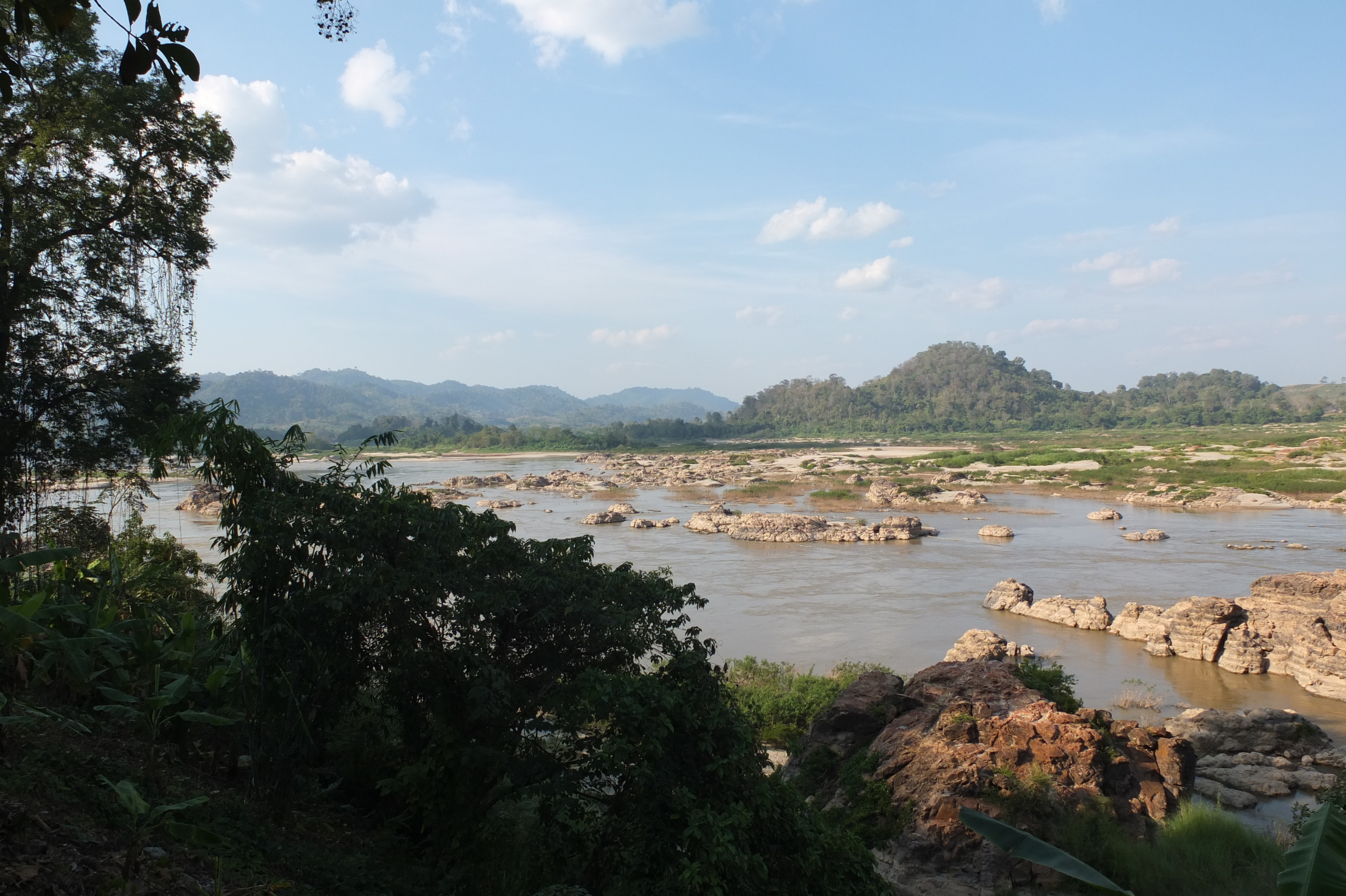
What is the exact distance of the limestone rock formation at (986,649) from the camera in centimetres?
1367

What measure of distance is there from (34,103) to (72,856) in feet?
24.3

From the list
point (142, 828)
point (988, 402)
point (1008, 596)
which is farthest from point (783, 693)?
point (988, 402)

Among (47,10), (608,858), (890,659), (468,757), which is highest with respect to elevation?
(47,10)

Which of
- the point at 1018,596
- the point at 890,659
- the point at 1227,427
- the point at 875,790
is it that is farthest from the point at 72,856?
the point at 1227,427

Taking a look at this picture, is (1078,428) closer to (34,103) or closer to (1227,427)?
(1227,427)

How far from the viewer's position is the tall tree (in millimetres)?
7605

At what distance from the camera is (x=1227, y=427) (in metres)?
89.3

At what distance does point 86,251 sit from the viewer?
8234mm

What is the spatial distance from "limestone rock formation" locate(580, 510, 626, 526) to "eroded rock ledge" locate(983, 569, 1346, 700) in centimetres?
1981

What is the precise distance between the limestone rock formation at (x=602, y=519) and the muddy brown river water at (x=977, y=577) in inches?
18.2

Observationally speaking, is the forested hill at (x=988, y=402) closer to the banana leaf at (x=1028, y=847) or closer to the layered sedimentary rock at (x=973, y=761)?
the layered sedimentary rock at (x=973, y=761)

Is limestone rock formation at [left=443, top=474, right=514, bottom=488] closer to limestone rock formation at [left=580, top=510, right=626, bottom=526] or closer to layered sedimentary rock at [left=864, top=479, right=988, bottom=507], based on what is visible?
limestone rock formation at [left=580, top=510, right=626, bottom=526]

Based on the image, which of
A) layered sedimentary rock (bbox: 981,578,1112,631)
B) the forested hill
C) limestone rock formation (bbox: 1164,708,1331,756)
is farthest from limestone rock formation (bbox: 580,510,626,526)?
the forested hill

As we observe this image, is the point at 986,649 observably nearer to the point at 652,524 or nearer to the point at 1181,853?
the point at 1181,853
